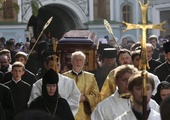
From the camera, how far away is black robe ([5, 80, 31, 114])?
8.33 metres

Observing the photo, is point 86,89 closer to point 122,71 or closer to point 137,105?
point 122,71

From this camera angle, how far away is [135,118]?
458cm

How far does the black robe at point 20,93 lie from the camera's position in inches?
328

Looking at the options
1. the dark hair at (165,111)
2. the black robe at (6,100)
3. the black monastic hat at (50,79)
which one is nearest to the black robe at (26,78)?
Answer: the black robe at (6,100)

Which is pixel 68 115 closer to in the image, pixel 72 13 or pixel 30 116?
pixel 30 116

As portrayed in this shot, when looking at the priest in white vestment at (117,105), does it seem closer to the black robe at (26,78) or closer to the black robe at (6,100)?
the black robe at (6,100)

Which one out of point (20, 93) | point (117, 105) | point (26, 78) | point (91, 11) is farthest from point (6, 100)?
point (91, 11)

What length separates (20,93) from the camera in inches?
331

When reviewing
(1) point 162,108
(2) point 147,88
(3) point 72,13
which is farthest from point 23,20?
(1) point 162,108

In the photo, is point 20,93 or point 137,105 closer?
point 137,105

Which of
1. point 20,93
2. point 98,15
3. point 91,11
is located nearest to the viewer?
point 20,93

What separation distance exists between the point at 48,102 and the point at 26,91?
6.91 ft

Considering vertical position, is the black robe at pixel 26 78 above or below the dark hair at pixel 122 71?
below

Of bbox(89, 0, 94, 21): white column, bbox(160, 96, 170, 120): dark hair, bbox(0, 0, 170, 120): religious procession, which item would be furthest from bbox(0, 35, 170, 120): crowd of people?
bbox(89, 0, 94, 21): white column
